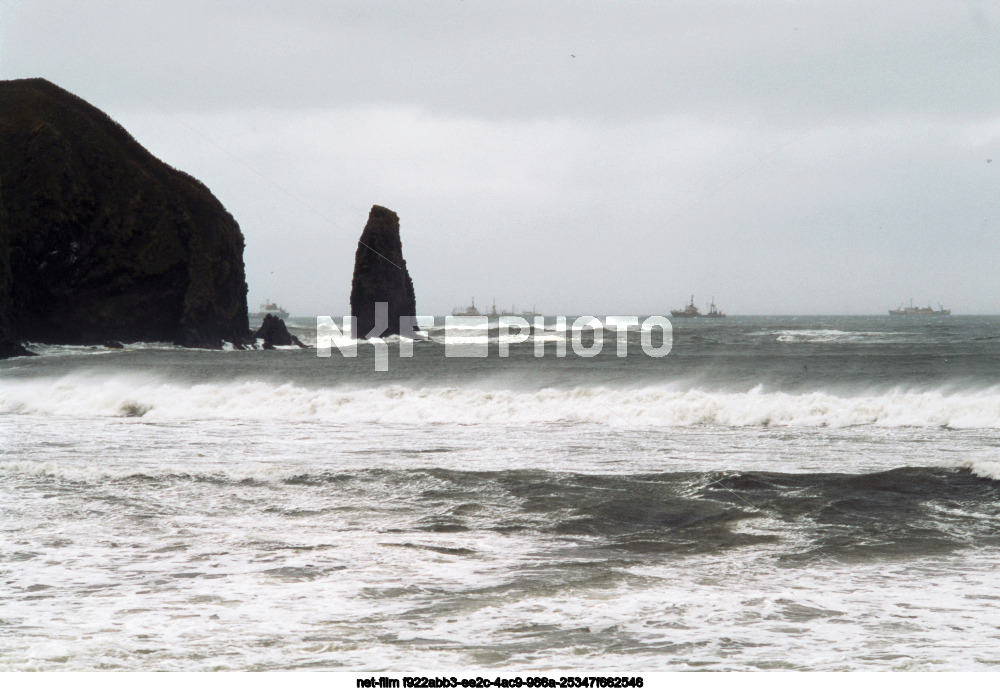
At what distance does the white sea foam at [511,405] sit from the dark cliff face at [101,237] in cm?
2399

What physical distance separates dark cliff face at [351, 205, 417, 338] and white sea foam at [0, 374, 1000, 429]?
41975mm

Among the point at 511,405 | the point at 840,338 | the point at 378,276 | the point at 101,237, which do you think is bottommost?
the point at 511,405

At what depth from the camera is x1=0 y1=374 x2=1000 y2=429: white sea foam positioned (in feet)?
58.4

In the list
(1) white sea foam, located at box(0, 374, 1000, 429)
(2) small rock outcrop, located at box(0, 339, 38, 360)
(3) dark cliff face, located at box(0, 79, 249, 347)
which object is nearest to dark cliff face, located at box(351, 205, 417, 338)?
(3) dark cliff face, located at box(0, 79, 249, 347)

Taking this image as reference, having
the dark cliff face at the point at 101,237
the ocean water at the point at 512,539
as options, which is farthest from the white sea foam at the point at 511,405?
the dark cliff face at the point at 101,237

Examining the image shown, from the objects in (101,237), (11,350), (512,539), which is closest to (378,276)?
A: (101,237)

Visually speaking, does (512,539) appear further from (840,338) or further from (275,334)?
(840,338)

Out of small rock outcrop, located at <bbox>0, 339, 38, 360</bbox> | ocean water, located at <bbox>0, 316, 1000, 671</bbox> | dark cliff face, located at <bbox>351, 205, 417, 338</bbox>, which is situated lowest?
ocean water, located at <bbox>0, 316, 1000, 671</bbox>

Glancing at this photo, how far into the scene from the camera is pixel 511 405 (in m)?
19.8

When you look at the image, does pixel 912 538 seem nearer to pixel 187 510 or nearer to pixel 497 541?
pixel 497 541

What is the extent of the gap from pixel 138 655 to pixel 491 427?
12.8 m

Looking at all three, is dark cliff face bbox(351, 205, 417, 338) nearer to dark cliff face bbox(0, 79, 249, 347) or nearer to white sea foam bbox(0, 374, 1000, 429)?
dark cliff face bbox(0, 79, 249, 347)

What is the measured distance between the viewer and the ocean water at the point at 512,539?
481 centimetres

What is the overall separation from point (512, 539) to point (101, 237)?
47052 millimetres
